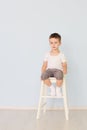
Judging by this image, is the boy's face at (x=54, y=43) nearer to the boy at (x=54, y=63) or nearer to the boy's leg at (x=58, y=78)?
the boy at (x=54, y=63)

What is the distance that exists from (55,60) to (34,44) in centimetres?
34

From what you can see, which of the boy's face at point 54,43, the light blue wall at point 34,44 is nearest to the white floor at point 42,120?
the light blue wall at point 34,44

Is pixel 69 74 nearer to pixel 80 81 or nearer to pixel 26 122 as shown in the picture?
pixel 80 81

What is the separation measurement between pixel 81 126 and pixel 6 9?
53.6 inches

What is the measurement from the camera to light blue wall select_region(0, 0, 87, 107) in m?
2.77

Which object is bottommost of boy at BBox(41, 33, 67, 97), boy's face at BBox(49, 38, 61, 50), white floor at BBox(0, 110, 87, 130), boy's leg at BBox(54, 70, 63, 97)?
white floor at BBox(0, 110, 87, 130)

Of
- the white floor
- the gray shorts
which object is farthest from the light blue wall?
the gray shorts

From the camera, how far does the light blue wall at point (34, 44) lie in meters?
2.77

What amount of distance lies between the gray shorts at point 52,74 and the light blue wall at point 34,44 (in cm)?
30

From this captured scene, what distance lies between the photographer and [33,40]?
281cm

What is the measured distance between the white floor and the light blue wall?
177 mm

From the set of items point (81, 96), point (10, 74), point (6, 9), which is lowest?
point (81, 96)

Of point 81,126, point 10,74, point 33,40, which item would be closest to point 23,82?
point 10,74

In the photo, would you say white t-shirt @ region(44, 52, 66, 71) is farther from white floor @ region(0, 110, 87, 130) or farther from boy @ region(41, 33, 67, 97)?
white floor @ region(0, 110, 87, 130)
